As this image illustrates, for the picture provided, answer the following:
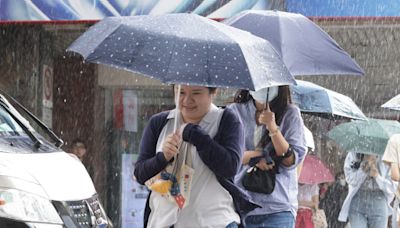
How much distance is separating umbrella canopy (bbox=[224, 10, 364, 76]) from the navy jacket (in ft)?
5.23

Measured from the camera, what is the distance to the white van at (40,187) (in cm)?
504

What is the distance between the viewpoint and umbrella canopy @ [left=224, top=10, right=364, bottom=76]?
690cm

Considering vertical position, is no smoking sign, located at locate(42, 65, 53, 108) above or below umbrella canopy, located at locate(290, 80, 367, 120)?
below

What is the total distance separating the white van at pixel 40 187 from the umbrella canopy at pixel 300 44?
1830 mm

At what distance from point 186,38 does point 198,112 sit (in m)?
0.46

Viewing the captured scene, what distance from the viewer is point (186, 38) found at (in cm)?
511

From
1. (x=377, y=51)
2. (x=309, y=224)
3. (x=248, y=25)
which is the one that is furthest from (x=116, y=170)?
(x=248, y=25)

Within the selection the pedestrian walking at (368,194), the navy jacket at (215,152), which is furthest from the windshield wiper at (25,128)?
the pedestrian walking at (368,194)

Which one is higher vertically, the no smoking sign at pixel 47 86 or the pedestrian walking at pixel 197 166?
the pedestrian walking at pixel 197 166

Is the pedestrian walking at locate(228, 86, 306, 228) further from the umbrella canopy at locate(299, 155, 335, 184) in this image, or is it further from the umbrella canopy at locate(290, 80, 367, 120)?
the umbrella canopy at locate(299, 155, 335, 184)

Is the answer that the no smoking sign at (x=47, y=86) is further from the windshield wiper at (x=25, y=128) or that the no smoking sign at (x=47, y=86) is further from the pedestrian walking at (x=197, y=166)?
the pedestrian walking at (x=197, y=166)

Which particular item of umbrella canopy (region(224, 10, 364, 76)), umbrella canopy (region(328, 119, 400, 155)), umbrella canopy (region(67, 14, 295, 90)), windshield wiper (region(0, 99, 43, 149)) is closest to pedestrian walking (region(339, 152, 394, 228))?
umbrella canopy (region(328, 119, 400, 155))

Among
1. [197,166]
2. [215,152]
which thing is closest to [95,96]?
[197,166]

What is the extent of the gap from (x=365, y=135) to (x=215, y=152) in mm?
7132
